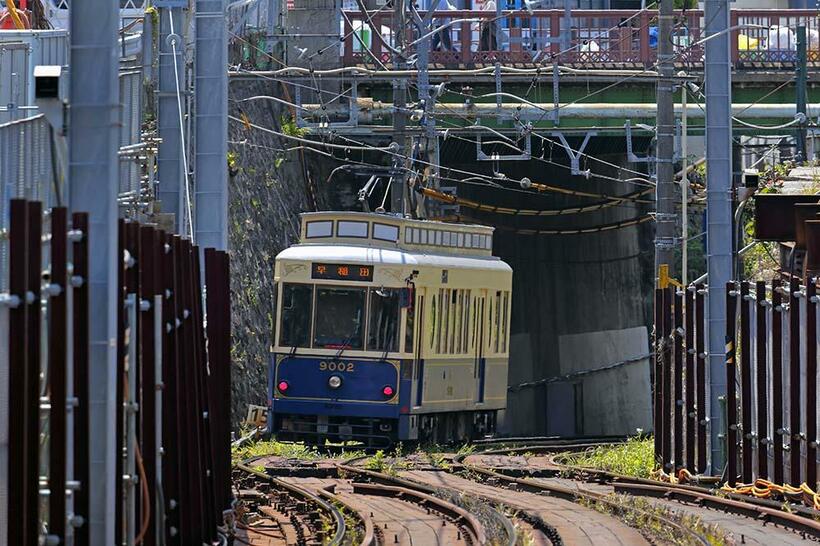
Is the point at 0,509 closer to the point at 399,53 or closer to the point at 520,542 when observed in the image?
the point at 520,542

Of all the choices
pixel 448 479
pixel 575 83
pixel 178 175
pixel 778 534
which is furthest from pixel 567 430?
pixel 778 534

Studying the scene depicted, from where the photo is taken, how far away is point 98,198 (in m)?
8.69

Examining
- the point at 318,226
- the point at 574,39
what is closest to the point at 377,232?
the point at 318,226

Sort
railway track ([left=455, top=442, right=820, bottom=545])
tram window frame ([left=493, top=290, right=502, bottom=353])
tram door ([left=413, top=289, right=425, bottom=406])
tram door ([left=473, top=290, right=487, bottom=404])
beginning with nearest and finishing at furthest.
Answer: railway track ([left=455, top=442, right=820, bottom=545])
tram door ([left=413, top=289, right=425, bottom=406])
tram door ([left=473, top=290, right=487, bottom=404])
tram window frame ([left=493, top=290, right=502, bottom=353])

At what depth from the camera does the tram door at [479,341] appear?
85.7ft

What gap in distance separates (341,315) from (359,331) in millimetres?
334

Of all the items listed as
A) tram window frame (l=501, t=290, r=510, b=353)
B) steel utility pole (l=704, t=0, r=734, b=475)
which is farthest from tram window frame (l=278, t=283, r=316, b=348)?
steel utility pole (l=704, t=0, r=734, b=475)

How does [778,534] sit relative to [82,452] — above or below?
below

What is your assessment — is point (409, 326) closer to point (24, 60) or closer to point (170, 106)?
point (24, 60)

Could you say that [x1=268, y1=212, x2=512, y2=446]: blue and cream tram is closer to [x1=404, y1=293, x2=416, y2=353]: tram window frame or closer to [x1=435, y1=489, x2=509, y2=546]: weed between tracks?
[x1=404, y1=293, x2=416, y2=353]: tram window frame

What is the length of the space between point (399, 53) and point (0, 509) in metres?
20.9

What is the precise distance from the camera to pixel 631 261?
3862 cm

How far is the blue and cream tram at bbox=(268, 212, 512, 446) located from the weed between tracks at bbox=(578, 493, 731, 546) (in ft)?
27.8

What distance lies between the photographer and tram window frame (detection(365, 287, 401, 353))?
77.0 ft
